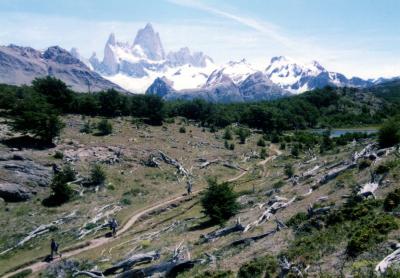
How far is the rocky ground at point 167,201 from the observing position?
101 ft

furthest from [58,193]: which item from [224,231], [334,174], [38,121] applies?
[334,174]

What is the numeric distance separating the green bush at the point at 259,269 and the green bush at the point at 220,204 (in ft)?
63.8

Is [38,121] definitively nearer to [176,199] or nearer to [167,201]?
[167,201]

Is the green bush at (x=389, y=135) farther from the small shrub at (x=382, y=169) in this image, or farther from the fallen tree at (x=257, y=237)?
the fallen tree at (x=257, y=237)

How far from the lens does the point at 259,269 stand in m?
24.3

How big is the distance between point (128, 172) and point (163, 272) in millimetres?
49384

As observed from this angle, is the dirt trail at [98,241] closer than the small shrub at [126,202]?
Yes

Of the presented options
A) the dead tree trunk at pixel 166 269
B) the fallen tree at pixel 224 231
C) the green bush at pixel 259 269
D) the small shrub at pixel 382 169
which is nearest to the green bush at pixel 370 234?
the green bush at pixel 259 269

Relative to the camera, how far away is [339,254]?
23.3 meters

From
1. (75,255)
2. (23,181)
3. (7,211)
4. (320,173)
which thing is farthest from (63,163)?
(320,173)

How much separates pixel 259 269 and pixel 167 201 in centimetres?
4052

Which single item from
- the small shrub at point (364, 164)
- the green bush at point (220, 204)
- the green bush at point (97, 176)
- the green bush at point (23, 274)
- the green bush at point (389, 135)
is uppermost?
the green bush at point (389, 135)

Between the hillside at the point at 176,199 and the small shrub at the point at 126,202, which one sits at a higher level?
the hillside at the point at 176,199

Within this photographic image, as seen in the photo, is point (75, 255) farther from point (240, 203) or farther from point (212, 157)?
point (212, 157)
